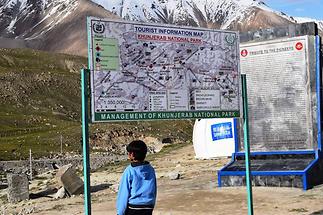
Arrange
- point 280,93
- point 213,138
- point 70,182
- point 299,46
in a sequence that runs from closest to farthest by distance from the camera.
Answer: point 299,46
point 280,93
point 70,182
point 213,138

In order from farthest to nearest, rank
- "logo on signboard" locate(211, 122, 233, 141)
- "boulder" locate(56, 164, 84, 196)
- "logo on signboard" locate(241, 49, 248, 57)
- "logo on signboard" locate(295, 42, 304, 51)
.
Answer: "logo on signboard" locate(211, 122, 233, 141)
"boulder" locate(56, 164, 84, 196)
"logo on signboard" locate(241, 49, 248, 57)
"logo on signboard" locate(295, 42, 304, 51)

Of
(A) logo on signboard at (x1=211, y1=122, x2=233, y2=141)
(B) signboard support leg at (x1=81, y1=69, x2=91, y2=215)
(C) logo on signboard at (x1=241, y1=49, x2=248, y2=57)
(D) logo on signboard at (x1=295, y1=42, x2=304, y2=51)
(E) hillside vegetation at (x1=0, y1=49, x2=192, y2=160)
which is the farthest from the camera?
(E) hillside vegetation at (x1=0, y1=49, x2=192, y2=160)

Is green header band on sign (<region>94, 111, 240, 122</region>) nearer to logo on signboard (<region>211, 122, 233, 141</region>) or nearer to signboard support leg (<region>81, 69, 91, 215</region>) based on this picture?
signboard support leg (<region>81, 69, 91, 215</region>)

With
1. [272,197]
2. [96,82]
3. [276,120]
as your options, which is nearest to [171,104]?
[96,82]

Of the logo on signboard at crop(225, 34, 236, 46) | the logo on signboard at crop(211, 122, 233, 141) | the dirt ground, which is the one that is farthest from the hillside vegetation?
the logo on signboard at crop(225, 34, 236, 46)

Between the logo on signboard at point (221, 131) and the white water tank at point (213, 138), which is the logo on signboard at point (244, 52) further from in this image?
the logo on signboard at point (221, 131)

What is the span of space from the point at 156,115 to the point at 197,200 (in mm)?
5733

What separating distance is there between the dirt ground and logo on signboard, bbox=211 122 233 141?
399 cm

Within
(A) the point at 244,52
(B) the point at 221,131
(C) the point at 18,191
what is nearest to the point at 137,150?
(A) the point at 244,52

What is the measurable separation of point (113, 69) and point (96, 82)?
1.48 feet

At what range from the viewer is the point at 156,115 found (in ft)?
34.3

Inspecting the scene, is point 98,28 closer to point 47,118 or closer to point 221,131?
point 221,131

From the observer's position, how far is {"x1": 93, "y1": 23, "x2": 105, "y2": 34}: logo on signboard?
9836 millimetres

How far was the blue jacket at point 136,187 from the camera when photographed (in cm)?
728
